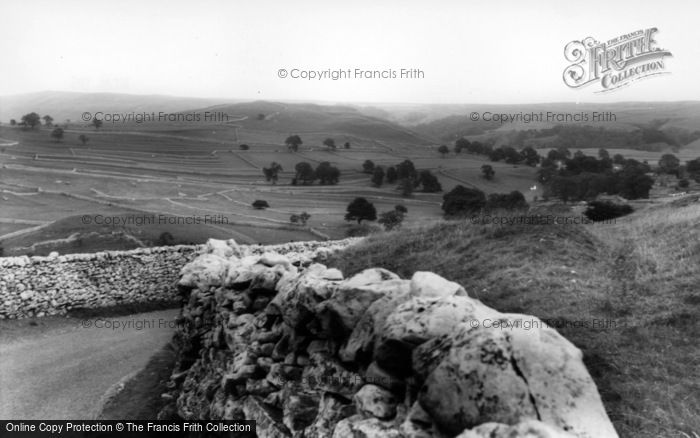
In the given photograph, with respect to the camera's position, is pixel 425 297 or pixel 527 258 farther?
pixel 527 258

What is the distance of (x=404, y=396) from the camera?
755cm

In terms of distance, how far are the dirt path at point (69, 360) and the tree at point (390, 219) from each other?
15368mm

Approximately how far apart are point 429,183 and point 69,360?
26766 millimetres

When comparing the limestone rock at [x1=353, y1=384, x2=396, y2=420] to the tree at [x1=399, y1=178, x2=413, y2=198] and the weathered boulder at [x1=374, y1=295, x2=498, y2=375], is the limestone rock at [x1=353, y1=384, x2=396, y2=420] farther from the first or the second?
the tree at [x1=399, y1=178, x2=413, y2=198]

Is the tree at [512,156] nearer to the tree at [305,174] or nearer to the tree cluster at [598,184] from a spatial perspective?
the tree cluster at [598,184]

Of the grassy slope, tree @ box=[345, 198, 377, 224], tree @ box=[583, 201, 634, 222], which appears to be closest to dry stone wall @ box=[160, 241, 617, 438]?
the grassy slope

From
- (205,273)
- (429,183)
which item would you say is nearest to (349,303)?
(205,273)

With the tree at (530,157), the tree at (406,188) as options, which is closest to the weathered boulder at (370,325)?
the tree at (406,188)

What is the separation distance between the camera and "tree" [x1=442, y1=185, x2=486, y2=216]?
31.0m

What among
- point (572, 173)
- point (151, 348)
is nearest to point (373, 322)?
point (151, 348)

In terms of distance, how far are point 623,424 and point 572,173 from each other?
108 feet

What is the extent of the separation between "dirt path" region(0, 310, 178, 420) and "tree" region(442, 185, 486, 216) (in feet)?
64.7

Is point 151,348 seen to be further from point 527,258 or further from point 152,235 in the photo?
point 527,258

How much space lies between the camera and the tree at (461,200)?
31.0 meters
